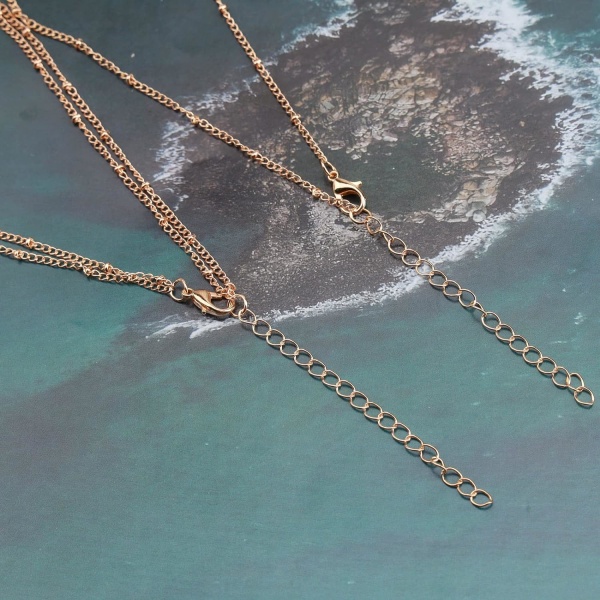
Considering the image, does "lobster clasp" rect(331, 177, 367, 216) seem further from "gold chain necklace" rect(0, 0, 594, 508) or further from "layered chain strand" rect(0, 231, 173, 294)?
"layered chain strand" rect(0, 231, 173, 294)

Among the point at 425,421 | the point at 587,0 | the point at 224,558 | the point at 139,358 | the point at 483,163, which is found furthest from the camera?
the point at 587,0

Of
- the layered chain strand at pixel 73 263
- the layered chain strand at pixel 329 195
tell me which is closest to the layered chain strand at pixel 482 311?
the layered chain strand at pixel 329 195

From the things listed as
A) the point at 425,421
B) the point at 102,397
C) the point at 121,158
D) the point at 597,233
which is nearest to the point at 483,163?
the point at 597,233

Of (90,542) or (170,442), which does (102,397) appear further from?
(90,542)

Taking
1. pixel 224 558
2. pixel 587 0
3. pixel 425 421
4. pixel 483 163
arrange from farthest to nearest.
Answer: pixel 587 0 < pixel 483 163 < pixel 425 421 < pixel 224 558

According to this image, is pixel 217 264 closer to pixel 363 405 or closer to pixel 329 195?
pixel 329 195

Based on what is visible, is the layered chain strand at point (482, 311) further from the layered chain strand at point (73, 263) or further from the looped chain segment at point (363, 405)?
the layered chain strand at point (73, 263)

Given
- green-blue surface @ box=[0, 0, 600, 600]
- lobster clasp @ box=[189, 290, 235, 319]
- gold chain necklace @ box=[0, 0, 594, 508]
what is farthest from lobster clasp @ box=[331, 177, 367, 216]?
lobster clasp @ box=[189, 290, 235, 319]

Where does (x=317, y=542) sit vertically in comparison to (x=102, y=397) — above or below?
below

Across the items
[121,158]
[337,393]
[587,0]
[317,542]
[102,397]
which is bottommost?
[317,542]
